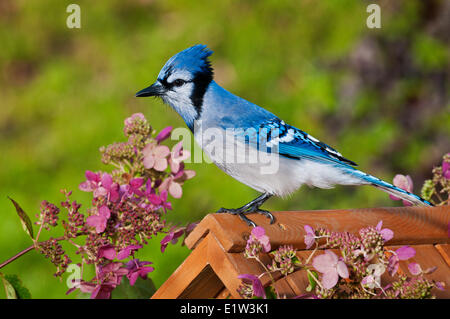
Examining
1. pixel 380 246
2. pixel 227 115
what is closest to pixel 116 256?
pixel 380 246

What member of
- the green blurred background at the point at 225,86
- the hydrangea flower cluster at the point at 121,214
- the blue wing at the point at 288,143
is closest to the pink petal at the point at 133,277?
the hydrangea flower cluster at the point at 121,214

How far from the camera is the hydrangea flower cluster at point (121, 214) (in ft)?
4.98

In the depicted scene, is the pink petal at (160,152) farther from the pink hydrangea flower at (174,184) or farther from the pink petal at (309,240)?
the pink petal at (309,240)

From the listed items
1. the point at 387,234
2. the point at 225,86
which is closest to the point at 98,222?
the point at 387,234

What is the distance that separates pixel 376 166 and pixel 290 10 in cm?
125

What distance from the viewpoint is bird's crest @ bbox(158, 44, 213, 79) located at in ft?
7.13

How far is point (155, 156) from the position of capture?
5.64ft

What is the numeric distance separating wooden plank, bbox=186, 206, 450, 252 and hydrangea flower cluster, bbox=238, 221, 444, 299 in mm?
110

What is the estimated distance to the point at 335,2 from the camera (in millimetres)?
4164

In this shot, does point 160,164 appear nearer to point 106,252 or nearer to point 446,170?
point 106,252

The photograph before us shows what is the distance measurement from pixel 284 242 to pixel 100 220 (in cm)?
45

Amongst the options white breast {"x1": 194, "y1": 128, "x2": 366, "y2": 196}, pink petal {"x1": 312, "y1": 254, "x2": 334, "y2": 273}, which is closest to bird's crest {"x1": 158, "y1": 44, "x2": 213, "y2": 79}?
white breast {"x1": 194, "y1": 128, "x2": 366, "y2": 196}

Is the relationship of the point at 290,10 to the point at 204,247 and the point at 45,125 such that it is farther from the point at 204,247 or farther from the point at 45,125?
the point at 204,247

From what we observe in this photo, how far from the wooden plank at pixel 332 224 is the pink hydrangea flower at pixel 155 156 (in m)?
0.23
